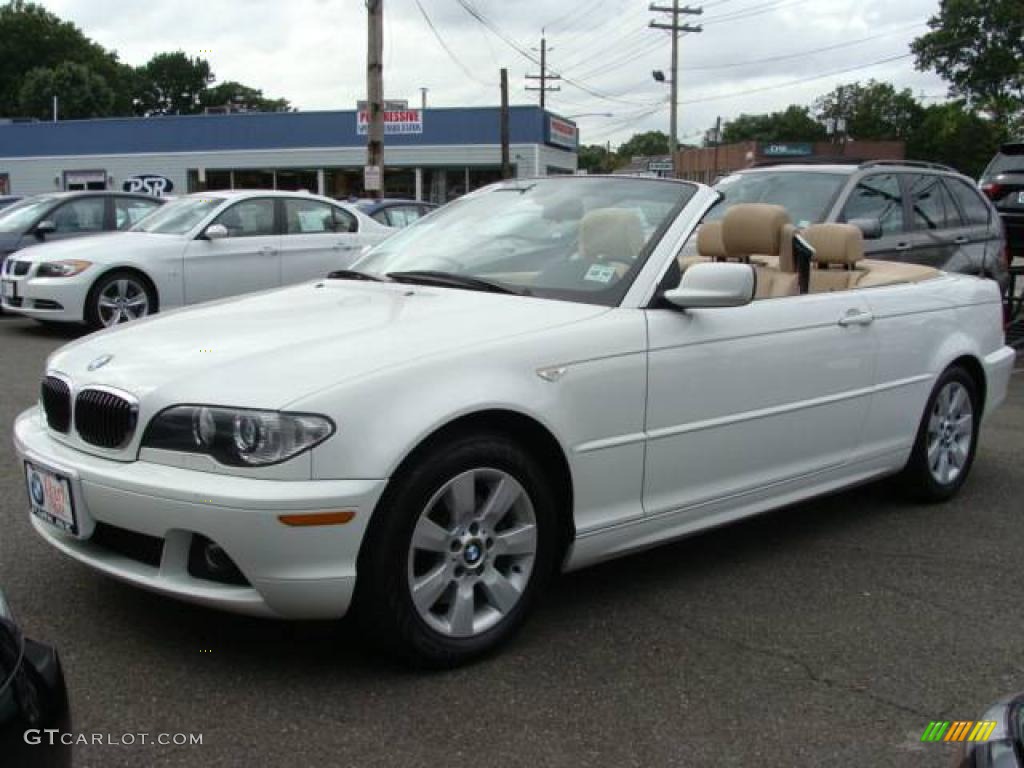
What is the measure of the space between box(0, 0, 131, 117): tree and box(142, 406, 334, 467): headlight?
92.8 meters

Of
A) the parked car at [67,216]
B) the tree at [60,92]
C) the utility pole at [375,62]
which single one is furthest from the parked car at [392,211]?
the tree at [60,92]

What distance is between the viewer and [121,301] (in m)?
9.94

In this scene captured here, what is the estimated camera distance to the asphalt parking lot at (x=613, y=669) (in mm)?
2689

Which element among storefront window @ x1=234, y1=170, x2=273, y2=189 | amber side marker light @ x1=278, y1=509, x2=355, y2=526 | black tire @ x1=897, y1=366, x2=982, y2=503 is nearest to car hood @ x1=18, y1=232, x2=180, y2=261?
black tire @ x1=897, y1=366, x2=982, y2=503

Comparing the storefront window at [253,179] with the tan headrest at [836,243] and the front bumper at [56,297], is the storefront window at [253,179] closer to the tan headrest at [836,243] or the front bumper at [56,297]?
the front bumper at [56,297]

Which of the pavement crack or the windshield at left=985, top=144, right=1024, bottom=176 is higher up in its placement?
the windshield at left=985, top=144, right=1024, bottom=176

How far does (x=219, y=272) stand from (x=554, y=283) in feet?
24.6

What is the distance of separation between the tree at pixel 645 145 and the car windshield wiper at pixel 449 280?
390 ft

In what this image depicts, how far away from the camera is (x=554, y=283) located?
12.2 feet

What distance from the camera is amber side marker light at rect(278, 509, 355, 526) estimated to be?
2.68 metres

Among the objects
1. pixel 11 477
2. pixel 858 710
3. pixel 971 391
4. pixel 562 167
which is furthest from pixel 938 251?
pixel 562 167

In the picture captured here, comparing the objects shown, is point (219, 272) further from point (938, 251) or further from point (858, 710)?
point (858, 710)

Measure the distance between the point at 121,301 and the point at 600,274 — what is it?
7510mm

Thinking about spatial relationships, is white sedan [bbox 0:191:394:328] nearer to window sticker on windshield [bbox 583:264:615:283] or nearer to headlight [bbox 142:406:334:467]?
window sticker on windshield [bbox 583:264:615:283]
